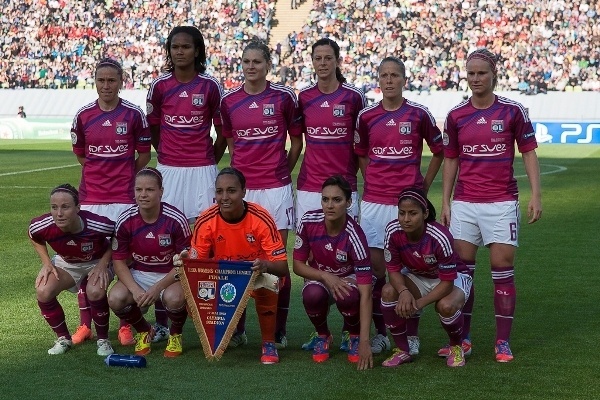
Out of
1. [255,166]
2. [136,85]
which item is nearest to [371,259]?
[255,166]

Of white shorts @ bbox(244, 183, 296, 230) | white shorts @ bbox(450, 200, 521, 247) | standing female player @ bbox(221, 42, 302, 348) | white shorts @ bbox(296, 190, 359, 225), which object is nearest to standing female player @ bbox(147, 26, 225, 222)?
standing female player @ bbox(221, 42, 302, 348)

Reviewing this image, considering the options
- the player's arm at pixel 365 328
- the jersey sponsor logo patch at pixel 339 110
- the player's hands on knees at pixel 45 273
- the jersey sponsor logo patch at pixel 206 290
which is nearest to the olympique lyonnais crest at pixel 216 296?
the jersey sponsor logo patch at pixel 206 290

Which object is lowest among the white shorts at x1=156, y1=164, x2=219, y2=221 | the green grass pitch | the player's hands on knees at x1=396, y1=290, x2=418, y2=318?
the green grass pitch

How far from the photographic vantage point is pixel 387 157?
21.7 feet

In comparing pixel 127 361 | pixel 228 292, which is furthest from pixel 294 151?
pixel 127 361

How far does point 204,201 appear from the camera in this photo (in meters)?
7.23

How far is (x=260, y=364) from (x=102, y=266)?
1.25m

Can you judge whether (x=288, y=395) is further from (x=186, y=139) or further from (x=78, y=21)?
(x=78, y=21)

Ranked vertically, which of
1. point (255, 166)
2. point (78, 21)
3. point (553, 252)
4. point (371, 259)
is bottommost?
point (553, 252)

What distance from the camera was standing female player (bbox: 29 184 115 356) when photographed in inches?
247

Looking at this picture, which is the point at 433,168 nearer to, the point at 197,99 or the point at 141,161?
the point at 197,99

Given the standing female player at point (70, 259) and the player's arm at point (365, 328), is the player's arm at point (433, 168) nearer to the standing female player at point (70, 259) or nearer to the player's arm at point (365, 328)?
the player's arm at point (365, 328)

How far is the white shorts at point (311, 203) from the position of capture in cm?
688

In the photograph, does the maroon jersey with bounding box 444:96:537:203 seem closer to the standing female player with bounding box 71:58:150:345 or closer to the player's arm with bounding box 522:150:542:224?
the player's arm with bounding box 522:150:542:224
